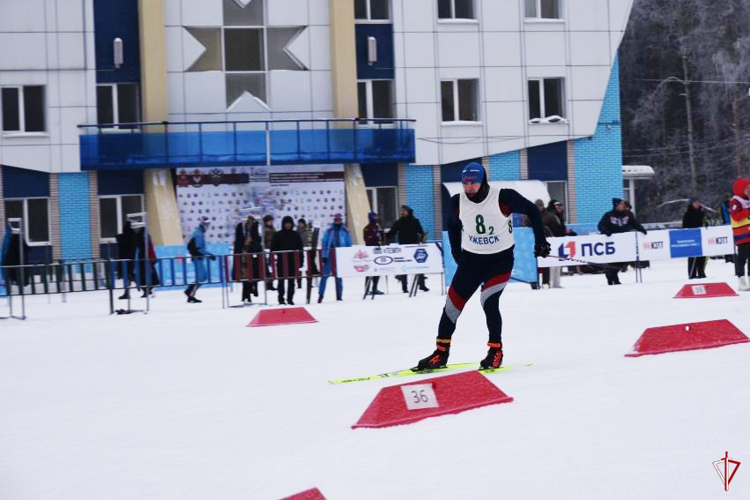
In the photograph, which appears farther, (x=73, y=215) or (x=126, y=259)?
(x=73, y=215)

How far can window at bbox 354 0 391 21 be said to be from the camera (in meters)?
38.7

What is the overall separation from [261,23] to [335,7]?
2163 millimetres

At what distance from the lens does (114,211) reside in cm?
3728

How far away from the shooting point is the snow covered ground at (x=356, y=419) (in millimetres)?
6215

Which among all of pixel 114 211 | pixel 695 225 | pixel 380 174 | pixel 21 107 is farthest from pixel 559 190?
pixel 21 107

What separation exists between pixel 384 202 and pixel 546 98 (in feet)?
19.1

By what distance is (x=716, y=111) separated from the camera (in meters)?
53.4

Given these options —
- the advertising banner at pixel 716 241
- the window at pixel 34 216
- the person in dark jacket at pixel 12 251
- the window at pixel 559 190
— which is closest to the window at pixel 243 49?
the window at pixel 34 216

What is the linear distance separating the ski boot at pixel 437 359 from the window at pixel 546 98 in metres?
29.8

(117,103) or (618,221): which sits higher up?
(117,103)

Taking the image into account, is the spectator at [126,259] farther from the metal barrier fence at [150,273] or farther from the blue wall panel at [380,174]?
the blue wall panel at [380,174]

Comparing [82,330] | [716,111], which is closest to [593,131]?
[716,111]

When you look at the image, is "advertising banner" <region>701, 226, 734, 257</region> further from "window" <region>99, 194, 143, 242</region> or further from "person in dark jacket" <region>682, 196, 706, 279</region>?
"window" <region>99, 194, 143, 242</region>

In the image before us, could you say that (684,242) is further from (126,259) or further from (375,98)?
(375,98)
